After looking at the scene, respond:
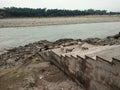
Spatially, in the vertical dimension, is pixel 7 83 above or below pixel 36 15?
above

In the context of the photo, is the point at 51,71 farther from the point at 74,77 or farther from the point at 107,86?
the point at 107,86

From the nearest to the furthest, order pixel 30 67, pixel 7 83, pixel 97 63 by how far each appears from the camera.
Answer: pixel 97 63
pixel 7 83
pixel 30 67

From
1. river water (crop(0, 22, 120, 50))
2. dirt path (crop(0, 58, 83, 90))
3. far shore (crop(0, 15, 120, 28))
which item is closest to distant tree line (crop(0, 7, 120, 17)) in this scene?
far shore (crop(0, 15, 120, 28))

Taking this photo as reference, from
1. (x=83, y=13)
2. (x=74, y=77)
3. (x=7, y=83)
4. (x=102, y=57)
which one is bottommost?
(x=83, y=13)

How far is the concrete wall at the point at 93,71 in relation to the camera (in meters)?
4.36

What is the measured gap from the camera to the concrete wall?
436 centimetres

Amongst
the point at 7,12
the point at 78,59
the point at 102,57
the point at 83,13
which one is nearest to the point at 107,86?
the point at 102,57

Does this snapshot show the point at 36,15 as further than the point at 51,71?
Yes

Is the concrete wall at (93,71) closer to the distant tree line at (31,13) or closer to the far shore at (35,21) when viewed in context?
the far shore at (35,21)

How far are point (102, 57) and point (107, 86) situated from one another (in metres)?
0.70

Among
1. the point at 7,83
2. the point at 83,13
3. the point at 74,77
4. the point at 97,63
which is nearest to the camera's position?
the point at 97,63

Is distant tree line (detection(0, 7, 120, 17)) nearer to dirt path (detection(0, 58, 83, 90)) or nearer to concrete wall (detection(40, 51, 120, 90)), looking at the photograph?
dirt path (detection(0, 58, 83, 90))

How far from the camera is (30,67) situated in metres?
8.16

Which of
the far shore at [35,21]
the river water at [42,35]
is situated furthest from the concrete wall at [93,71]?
the far shore at [35,21]
